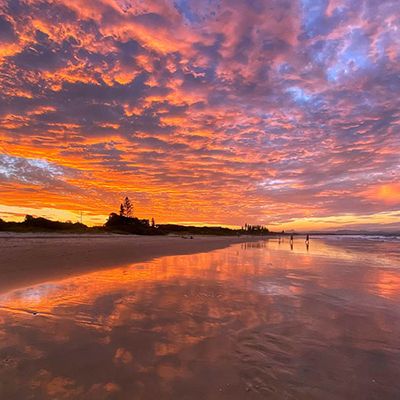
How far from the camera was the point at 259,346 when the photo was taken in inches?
218

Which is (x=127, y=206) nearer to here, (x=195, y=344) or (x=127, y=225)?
(x=127, y=225)

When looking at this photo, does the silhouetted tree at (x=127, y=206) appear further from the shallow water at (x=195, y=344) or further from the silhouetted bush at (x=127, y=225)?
the shallow water at (x=195, y=344)

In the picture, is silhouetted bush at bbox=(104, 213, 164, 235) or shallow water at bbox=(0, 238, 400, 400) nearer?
shallow water at bbox=(0, 238, 400, 400)

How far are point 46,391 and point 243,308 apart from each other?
5.45m

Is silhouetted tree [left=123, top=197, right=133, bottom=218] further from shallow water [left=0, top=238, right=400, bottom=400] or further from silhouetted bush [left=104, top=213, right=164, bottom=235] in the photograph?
shallow water [left=0, top=238, right=400, bottom=400]

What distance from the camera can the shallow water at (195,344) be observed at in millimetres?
4027

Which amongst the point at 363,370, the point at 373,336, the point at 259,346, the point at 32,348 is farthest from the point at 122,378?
the point at 373,336

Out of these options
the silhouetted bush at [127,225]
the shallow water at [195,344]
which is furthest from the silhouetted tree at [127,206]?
the shallow water at [195,344]

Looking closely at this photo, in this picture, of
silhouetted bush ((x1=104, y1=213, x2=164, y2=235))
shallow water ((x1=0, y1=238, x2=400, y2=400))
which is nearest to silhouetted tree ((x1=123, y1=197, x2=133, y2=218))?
silhouetted bush ((x1=104, y1=213, x2=164, y2=235))

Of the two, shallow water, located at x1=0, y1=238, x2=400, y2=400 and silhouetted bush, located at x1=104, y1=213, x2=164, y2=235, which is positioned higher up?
silhouetted bush, located at x1=104, y1=213, x2=164, y2=235

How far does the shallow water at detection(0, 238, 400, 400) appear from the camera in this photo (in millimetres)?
4027

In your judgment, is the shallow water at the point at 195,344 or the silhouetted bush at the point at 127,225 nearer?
the shallow water at the point at 195,344

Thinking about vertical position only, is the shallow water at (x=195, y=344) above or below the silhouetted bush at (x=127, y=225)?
below

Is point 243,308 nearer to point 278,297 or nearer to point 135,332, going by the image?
point 278,297
